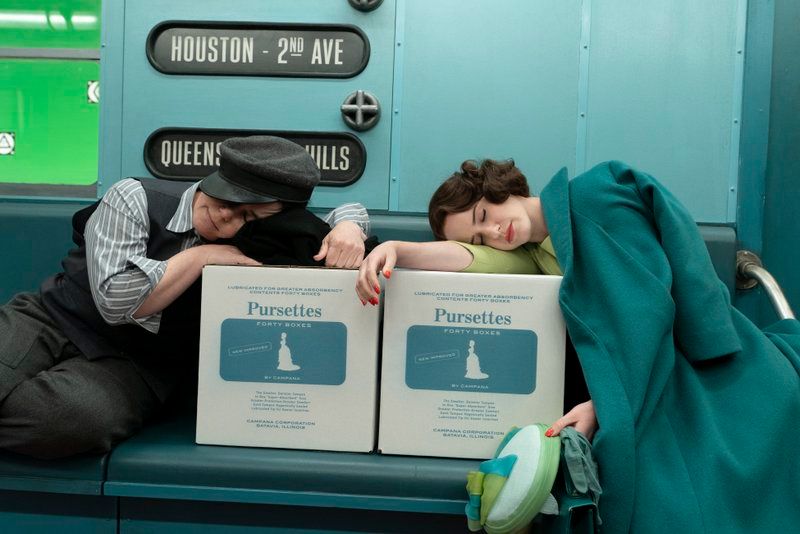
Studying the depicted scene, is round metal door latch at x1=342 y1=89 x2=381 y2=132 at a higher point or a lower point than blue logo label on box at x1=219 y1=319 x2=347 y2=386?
higher

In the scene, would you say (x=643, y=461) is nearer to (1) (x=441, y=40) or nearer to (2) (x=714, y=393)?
(2) (x=714, y=393)

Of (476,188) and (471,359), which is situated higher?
(476,188)

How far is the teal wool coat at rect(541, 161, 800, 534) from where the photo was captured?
1.38 metres

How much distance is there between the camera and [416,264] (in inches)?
65.3

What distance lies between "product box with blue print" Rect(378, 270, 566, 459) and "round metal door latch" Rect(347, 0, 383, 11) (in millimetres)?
952

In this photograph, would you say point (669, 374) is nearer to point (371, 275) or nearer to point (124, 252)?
point (371, 275)

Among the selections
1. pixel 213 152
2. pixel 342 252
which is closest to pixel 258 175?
pixel 342 252

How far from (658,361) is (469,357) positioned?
36 cm

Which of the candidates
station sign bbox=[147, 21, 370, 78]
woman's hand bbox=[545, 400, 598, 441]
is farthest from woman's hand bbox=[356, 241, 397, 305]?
station sign bbox=[147, 21, 370, 78]

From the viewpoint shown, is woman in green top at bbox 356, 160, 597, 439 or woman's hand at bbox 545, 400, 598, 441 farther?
woman in green top at bbox 356, 160, 597, 439

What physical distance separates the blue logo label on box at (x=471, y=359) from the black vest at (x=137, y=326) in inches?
20.7

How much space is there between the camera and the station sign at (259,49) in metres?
2.14

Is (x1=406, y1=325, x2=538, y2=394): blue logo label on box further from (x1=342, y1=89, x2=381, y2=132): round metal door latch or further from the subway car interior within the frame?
(x1=342, y1=89, x2=381, y2=132): round metal door latch

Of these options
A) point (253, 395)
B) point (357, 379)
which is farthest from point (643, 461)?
point (253, 395)
